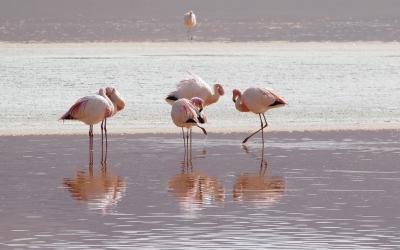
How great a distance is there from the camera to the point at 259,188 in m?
12.6

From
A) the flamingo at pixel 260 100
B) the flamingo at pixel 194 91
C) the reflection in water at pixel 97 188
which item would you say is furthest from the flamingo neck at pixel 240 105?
the reflection in water at pixel 97 188

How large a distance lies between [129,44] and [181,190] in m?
22.9

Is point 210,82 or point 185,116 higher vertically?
point 210,82

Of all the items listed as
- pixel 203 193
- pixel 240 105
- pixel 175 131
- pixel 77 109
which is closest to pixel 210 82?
pixel 175 131

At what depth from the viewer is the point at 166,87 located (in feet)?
75.5

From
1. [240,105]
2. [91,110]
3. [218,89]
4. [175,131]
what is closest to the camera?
[91,110]

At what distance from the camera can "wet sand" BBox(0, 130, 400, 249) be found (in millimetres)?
9852

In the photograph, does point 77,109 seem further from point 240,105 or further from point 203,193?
point 203,193

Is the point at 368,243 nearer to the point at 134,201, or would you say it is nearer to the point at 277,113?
the point at 134,201

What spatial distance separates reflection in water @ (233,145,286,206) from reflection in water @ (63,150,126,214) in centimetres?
114

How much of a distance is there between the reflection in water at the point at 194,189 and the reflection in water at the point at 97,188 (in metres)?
0.55

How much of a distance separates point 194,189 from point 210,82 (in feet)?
37.7

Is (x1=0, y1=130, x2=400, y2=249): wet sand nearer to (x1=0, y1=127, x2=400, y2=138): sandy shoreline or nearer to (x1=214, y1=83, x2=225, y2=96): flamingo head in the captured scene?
(x1=0, y1=127, x2=400, y2=138): sandy shoreline

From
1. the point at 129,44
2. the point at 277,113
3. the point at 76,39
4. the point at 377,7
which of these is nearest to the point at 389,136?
the point at 277,113
